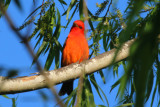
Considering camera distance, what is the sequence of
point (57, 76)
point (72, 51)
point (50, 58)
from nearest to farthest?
point (57, 76) < point (50, 58) < point (72, 51)

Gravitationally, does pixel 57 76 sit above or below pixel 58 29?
below

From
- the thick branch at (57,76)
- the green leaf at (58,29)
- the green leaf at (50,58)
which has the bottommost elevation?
the thick branch at (57,76)

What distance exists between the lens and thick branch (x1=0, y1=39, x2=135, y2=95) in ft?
6.06

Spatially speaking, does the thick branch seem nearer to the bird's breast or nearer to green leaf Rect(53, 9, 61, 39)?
green leaf Rect(53, 9, 61, 39)

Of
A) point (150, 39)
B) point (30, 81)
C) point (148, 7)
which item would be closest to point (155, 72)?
point (148, 7)

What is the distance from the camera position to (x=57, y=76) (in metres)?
1.94

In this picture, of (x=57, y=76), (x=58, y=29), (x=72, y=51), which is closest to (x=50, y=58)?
(x=58, y=29)

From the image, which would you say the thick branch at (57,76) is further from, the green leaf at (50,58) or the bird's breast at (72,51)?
the bird's breast at (72,51)

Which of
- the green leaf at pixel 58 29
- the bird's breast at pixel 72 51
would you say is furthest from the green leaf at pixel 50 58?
the bird's breast at pixel 72 51

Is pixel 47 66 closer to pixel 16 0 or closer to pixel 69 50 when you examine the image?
pixel 69 50

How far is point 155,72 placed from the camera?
2326 mm

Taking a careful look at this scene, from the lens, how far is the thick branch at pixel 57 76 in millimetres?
1848

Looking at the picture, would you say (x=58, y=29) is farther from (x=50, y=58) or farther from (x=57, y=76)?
(x=57, y=76)

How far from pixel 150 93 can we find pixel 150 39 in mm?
1904
